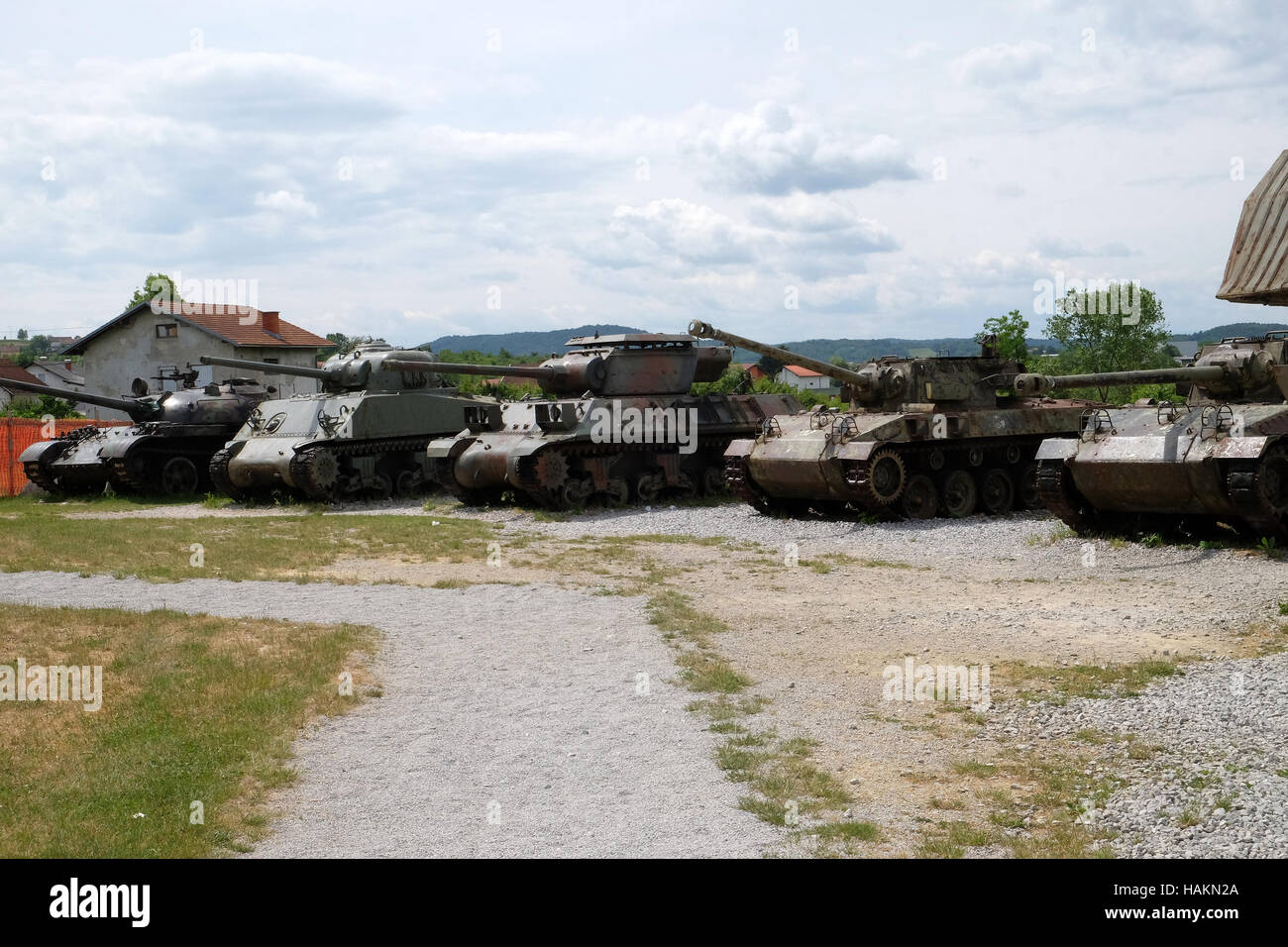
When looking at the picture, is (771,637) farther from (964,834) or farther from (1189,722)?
(964,834)

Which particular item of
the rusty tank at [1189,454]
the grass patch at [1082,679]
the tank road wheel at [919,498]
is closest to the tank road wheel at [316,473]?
the tank road wheel at [919,498]

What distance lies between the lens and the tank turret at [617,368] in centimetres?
2378

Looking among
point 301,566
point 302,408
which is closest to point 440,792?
point 301,566

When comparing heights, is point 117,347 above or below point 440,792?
above

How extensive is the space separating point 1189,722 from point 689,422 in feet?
54.3

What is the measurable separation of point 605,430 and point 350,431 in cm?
561

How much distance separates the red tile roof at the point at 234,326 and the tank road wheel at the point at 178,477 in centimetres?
2406

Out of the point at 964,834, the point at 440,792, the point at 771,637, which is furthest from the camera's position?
the point at 771,637

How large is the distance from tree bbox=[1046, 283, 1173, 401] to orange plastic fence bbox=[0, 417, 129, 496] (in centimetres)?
4940

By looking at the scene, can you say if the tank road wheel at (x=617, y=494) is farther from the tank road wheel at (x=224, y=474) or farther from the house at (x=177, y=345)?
the house at (x=177, y=345)

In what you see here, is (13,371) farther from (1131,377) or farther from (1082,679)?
(1082,679)

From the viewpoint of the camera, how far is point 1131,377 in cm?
1630

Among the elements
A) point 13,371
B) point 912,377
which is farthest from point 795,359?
point 13,371

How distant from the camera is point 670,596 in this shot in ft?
44.3
